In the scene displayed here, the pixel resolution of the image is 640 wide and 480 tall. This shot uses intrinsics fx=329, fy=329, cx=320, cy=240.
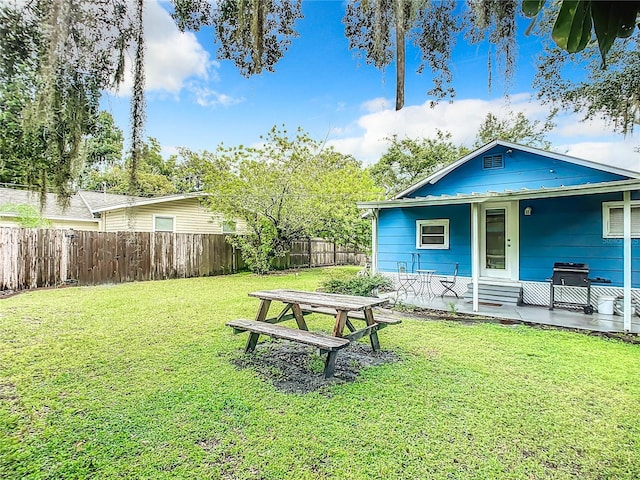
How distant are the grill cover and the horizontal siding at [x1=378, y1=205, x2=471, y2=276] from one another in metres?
1.95

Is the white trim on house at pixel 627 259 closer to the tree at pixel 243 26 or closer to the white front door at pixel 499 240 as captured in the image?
the white front door at pixel 499 240

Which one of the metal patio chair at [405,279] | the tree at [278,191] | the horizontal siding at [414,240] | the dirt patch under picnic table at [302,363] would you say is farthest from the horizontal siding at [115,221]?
the dirt patch under picnic table at [302,363]

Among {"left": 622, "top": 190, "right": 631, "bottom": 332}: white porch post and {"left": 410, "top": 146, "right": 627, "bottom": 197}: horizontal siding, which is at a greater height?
{"left": 410, "top": 146, "right": 627, "bottom": 197}: horizontal siding

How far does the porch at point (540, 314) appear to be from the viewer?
5.58m

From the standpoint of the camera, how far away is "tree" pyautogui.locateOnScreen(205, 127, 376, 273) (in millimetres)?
11898

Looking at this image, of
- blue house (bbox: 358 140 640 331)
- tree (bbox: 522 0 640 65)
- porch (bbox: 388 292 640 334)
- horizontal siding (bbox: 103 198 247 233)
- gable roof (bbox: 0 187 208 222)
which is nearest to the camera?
tree (bbox: 522 0 640 65)

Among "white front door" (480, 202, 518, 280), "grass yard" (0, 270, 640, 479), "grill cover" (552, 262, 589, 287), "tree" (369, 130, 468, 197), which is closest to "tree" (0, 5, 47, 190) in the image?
"grass yard" (0, 270, 640, 479)

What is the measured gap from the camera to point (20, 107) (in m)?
1.88

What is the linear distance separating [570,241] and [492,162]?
2.68 meters

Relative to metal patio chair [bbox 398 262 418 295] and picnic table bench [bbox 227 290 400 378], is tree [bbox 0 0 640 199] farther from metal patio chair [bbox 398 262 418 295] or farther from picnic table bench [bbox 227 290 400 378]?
metal patio chair [bbox 398 262 418 295]

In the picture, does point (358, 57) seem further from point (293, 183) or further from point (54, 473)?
point (293, 183)

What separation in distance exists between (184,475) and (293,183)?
10.5 meters

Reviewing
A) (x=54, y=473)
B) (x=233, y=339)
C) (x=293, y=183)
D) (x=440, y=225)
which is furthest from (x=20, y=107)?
(x=293, y=183)

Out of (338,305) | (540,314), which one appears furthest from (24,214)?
(540,314)
